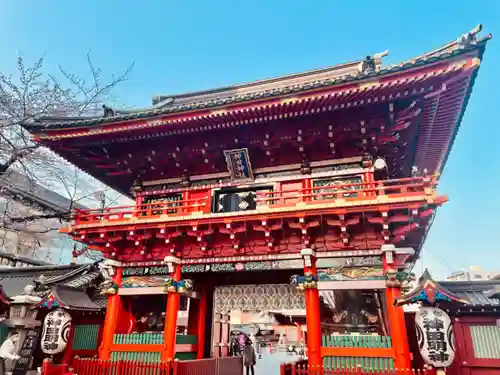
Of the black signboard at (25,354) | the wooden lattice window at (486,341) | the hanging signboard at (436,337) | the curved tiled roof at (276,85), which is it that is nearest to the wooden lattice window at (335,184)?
the curved tiled roof at (276,85)

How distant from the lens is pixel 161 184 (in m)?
12.8

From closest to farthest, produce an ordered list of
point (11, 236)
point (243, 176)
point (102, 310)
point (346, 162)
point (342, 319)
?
1. point (342, 319)
2. point (346, 162)
3. point (243, 176)
4. point (102, 310)
5. point (11, 236)

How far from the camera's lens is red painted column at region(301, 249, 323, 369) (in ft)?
28.5

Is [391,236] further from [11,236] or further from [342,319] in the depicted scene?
[11,236]

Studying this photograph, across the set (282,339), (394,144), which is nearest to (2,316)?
(394,144)

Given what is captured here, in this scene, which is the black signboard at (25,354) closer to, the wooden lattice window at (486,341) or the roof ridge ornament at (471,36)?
the wooden lattice window at (486,341)

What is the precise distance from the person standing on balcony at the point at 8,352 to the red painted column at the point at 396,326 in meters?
10.6

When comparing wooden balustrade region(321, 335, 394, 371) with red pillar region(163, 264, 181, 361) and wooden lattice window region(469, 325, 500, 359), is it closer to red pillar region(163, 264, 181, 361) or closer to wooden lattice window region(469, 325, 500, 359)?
wooden lattice window region(469, 325, 500, 359)

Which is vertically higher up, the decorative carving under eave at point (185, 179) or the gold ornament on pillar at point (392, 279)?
the decorative carving under eave at point (185, 179)

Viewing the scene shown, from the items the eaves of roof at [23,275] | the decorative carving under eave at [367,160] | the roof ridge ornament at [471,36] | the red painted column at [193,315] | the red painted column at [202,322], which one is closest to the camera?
the roof ridge ornament at [471,36]

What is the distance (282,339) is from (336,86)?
34.6 metres

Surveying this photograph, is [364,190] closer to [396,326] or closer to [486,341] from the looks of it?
[396,326]

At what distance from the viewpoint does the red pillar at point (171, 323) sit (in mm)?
10133

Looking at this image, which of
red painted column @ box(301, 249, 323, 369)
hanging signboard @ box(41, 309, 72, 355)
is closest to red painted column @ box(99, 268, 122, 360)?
hanging signboard @ box(41, 309, 72, 355)
